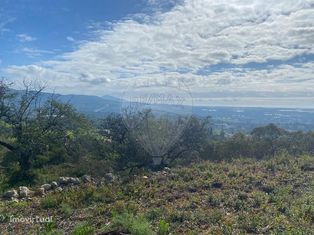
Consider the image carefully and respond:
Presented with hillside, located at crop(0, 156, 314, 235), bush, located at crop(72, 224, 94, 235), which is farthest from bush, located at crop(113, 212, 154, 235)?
bush, located at crop(72, 224, 94, 235)

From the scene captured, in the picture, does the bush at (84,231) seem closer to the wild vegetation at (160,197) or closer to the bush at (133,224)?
the wild vegetation at (160,197)

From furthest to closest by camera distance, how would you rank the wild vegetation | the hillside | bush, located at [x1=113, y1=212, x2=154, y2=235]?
the wild vegetation, the hillside, bush, located at [x1=113, y1=212, x2=154, y2=235]

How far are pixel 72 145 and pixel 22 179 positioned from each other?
395 inches

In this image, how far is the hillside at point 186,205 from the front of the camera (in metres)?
7.53

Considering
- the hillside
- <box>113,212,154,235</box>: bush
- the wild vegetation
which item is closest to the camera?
<box>113,212,154,235</box>: bush

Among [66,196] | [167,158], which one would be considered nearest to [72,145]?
[167,158]

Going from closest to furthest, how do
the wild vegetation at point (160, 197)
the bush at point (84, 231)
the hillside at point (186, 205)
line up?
the bush at point (84, 231) < the hillside at point (186, 205) < the wild vegetation at point (160, 197)

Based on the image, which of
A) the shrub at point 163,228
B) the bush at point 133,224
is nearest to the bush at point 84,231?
the bush at point 133,224

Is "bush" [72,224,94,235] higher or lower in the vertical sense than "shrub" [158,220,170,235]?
lower

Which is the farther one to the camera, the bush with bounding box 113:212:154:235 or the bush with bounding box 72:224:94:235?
the bush with bounding box 72:224:94:235

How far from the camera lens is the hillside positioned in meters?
7.53

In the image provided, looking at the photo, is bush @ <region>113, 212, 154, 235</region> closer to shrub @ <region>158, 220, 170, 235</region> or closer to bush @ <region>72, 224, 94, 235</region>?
shrub @ <region>158, 220, 170, 235</region>

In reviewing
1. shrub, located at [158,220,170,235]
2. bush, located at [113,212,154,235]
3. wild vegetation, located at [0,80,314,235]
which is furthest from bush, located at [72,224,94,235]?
shrub, located at [158,220,170,235]

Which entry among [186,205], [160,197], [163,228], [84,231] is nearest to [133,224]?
[163,228]
